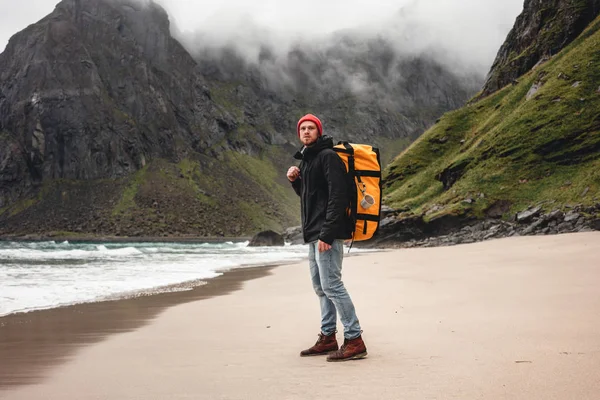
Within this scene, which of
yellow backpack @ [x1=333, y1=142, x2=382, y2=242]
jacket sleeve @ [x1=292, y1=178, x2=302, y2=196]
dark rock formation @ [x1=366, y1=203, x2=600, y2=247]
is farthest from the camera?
dark rock formation @ [x1=366, y1=203, x2=600, y2=247]

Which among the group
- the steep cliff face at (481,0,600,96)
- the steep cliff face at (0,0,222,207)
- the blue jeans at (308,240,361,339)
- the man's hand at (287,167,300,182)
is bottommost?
the blue jeans at (308,240,361,339)

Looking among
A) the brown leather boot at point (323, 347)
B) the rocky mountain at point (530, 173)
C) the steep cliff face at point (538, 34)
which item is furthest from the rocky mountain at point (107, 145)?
the brown leather boot at point (323, 347)

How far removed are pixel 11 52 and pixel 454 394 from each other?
631 feet

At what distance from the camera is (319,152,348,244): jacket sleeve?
459 centimetres

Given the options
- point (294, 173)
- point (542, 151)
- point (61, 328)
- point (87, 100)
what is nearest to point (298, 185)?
point (294, 173)

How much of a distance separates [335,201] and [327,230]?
30cm

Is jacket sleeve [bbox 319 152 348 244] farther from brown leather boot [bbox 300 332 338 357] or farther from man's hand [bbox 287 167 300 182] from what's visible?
brown leather boot [bbox 300 332 338 357]

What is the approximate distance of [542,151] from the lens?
34.3 metres

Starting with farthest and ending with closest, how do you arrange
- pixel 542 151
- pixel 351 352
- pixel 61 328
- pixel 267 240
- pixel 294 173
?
pixel 267 240 < pixel 542 151 < pixel 61 328 < pixel 294 173 < pixel 351 352

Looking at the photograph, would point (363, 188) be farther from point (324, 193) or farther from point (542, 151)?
point (542, 151)

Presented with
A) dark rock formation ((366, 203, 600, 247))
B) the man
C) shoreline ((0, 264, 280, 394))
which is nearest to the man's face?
the man

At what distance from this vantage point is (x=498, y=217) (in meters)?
32.4

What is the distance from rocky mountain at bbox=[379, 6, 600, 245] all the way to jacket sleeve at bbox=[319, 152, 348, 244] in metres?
23.6

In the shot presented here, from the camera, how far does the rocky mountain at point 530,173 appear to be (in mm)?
28391
